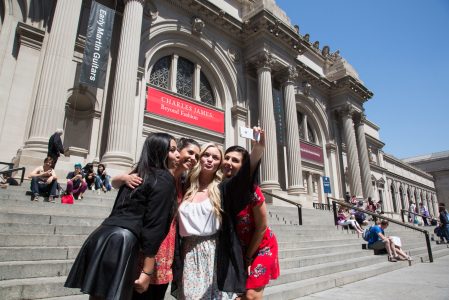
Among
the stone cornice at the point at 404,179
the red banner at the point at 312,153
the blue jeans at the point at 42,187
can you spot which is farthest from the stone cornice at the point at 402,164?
the blue jeans at the point at 42,187

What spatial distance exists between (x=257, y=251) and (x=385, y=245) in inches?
302

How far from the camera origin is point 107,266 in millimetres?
1577

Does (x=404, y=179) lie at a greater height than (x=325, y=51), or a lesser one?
lesser

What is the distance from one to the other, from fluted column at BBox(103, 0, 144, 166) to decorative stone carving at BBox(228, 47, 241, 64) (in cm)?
706

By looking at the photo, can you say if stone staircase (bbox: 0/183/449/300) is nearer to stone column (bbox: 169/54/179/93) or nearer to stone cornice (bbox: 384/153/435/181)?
stone column (bbox: 169/54/179/93)

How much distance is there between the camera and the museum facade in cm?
1012

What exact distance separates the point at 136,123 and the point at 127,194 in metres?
12.1

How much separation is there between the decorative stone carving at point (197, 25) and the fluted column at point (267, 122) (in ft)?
12.8

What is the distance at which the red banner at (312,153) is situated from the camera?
22423 millimetres

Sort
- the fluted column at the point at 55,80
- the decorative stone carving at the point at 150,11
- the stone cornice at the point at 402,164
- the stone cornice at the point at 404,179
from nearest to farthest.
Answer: the fluted column at the point at 55,80 < the decorative stone carving at the point at 150,11 < the stone cornice at the point at 404,179 < the stone cornice at the point at 402,164

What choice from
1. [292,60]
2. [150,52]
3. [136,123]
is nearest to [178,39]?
[150,52]

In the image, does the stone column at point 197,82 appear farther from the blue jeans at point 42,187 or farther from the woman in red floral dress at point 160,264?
the woman in red floral dress at point 160,264

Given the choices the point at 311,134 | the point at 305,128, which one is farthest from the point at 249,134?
the point at 311,134

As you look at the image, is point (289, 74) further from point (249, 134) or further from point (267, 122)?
Result: point (249, 134)
